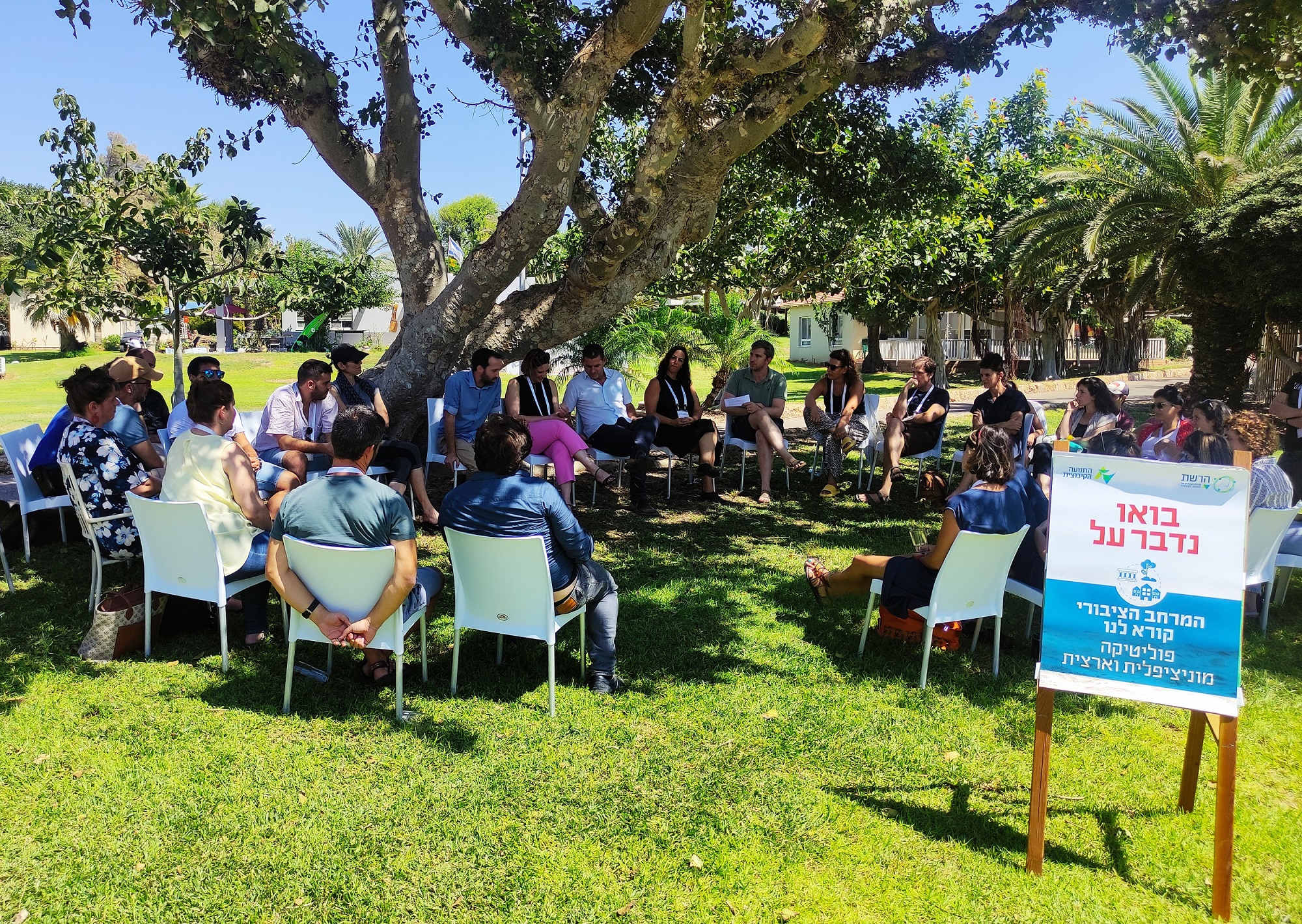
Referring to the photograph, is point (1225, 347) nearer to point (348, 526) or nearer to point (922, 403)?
point (922, 403)

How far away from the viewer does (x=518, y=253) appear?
7664mm

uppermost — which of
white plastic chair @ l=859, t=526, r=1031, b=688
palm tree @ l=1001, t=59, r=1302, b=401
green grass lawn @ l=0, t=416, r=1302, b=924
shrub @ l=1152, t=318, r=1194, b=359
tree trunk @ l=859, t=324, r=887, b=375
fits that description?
palm tree @ l=1001, t=59, r=1302, b=401

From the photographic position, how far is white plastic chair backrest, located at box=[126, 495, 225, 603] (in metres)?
4.40

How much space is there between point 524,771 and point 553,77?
7.39 m

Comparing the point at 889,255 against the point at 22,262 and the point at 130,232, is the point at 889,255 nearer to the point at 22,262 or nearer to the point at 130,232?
the point at 130,232

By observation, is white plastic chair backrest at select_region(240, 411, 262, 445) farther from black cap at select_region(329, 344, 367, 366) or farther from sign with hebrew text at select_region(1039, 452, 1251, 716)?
sign with hebrew text at select_region(1039, 452, 1251, 716)

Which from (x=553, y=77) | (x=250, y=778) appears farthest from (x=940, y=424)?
(x=250, y=778)

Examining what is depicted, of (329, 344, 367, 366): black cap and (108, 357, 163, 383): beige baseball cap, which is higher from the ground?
(329, 344, 367, 366): black cap

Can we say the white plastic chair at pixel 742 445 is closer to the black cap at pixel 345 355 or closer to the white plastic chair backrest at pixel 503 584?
the black cap at pixel 345 355

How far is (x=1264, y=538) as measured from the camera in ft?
16.7

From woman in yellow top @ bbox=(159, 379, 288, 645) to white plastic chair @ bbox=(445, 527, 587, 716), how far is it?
4.28 ft

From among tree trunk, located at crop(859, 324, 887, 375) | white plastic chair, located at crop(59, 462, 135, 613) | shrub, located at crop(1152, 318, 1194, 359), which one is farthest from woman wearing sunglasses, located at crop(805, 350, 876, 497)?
shrub, located at crop(1152, 318, 1194, 359)

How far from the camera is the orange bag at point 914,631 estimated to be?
4.97 metres

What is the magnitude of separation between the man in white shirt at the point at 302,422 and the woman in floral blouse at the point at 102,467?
126 cm
